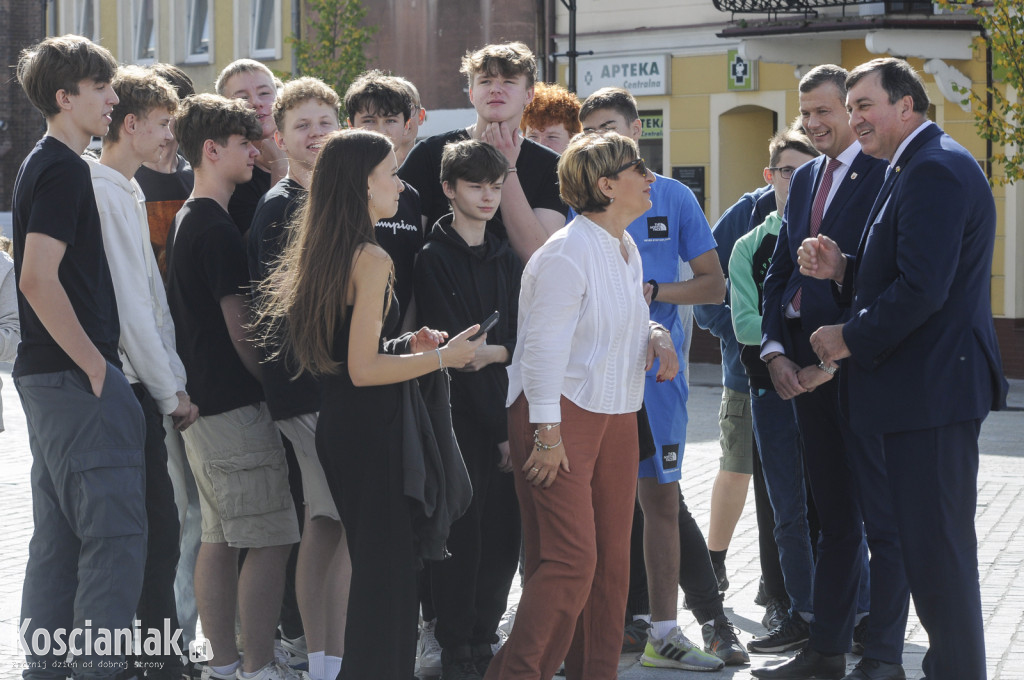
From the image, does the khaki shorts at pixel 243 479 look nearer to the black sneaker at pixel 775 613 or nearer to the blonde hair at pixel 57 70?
the blonde hair at pixel 57 70

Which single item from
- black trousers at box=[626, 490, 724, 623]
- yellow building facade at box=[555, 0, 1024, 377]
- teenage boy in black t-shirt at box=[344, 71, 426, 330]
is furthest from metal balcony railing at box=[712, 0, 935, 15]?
teenage boy in black t-shirt at box=[344, 71, 426, 330]

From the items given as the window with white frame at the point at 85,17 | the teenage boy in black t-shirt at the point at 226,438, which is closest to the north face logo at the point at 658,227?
the teenage boy in black t-shirt at the point at 226,438

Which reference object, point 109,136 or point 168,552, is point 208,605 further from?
point 109,136

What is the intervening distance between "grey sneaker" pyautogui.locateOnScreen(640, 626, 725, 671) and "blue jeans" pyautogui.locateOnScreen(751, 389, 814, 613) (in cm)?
60

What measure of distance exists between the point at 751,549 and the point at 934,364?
3369 millimetres

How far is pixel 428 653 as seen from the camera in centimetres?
582

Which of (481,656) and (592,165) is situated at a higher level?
(592,165)

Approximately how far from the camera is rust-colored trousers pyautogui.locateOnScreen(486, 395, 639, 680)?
479 centimetres

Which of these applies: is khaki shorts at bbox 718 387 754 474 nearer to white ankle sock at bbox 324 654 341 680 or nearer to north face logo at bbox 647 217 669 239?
north face logo at bbox 647 217 669 239

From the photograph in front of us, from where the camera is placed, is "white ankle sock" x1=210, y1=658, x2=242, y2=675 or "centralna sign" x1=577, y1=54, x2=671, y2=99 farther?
"centralna sign" x1=577, y1=54, x2=671, y2=99

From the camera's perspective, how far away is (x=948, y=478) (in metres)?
4.85

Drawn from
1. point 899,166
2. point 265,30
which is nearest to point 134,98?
point 899,166

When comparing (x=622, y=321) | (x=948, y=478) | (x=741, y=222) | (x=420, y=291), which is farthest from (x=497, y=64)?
(x=948, y=478)

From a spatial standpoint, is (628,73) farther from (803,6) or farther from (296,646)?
(296,646)
